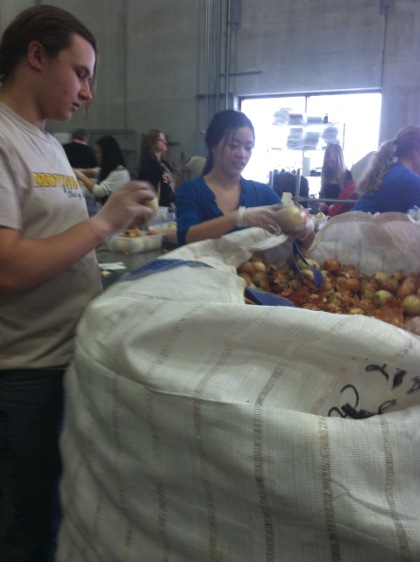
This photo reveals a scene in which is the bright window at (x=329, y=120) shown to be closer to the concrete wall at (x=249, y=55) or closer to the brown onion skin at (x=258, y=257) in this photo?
the concrete wall at (x=249, y=55)

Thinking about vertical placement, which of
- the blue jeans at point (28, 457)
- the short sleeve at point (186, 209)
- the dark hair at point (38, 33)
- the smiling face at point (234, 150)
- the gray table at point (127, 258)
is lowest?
the blue jeans at point (28, 457)

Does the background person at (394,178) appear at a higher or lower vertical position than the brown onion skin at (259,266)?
higher

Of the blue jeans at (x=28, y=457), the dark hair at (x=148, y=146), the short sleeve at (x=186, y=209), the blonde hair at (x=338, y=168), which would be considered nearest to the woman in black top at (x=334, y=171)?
the blonde hair at (x=338, y=168)

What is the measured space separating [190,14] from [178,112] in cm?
127

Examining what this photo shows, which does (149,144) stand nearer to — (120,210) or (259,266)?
(259,266)

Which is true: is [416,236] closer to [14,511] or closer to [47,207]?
[47,207]

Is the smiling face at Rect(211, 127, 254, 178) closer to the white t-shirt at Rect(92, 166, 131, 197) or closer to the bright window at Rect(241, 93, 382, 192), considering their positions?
the white t-shirt at Rect(92, 166, 131, 197)

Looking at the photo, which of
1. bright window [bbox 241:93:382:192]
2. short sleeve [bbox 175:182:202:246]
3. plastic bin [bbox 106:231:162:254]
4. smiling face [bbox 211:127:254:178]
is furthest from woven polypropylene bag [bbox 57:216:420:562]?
bright window [bbox 241:93:382:192]

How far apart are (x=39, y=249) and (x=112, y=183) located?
1916 mm

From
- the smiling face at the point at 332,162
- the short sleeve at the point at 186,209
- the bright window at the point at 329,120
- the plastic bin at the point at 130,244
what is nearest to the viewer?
the short sleeve at the point at 186,209

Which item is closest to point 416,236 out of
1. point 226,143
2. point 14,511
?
point 226,143

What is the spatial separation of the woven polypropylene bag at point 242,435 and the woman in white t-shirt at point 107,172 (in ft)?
6.45

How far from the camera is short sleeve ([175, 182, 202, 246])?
123 centimetres

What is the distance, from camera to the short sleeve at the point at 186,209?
1231mm
